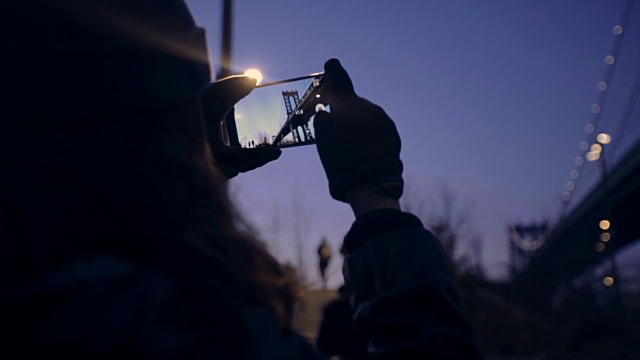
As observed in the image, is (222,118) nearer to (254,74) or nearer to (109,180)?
(254,74)

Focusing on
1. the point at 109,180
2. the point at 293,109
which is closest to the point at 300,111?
the point at 293,109

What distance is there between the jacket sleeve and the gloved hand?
354mm

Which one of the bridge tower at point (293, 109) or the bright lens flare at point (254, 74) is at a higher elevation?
the bright lens flare at point (254, 74)

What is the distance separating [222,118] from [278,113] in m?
0.30

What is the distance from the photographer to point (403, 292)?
1.15 meters

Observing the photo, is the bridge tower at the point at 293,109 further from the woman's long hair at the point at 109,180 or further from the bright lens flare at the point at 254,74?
the woman's long hair at the point at 109,180

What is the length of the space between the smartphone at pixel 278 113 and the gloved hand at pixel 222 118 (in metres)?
0.11

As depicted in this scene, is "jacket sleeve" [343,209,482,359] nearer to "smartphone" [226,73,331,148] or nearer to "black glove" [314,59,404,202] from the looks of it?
"black glove" [314,59,404,202]

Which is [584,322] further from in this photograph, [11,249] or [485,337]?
[11,249]

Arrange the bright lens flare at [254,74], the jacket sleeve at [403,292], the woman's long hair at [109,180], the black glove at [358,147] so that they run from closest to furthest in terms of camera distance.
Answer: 1. the woman's long hair at [109,180]
2. the jacket sleeve at [403,292]
3. the black glove at [358,147]
4. the bright lens flare at [254,74]

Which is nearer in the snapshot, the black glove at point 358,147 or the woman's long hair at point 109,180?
the woman's long hair at point 109,180

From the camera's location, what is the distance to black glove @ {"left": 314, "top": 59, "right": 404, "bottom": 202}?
136cm

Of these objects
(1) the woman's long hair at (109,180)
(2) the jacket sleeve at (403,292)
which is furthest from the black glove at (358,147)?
(1) the woman's long hair at (109,180)

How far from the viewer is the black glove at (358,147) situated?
53.4 inches
